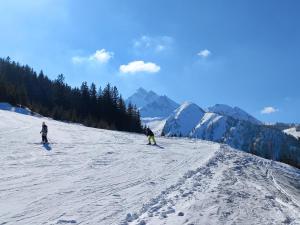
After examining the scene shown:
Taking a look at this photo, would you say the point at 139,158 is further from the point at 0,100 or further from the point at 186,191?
the point at 0,100

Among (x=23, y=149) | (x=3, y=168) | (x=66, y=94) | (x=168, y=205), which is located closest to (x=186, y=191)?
(x=168, y=205)

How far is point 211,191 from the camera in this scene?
18.8m

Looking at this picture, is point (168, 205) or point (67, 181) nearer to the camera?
point (168, 205)

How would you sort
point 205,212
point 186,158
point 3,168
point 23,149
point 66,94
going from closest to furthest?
1. point 205,212
2. point 3,168
3. point 23,149
4. point 186,158
5. point 66,94

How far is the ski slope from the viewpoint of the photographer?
45.6 ft

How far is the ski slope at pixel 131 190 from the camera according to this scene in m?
13.9

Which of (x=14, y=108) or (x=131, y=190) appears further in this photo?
(x=14, y=108)

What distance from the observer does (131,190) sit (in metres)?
18.0

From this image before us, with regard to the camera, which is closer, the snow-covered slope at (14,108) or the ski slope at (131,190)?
the ski slope at (131,190)

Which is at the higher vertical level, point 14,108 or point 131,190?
point 14,108

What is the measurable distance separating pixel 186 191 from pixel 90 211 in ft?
18.3

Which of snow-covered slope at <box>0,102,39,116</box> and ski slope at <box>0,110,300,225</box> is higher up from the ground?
snow-covered slope at <box>0,102,39,116</box>

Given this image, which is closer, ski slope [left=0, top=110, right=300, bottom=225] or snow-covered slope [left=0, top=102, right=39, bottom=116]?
ski slope [left=0, top=110, right=300, bottom=225]

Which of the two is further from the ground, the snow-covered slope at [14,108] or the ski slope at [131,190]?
the snow-covered slope at [14,108]
